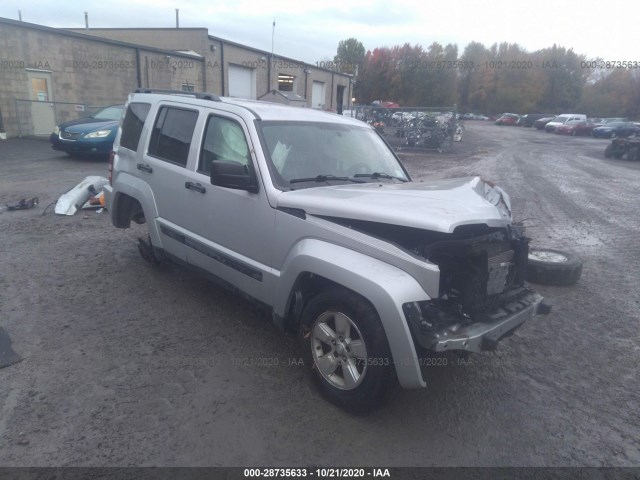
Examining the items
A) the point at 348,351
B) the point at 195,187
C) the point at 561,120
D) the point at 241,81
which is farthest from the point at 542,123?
the point at 348,351

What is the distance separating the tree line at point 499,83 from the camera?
6338 cm

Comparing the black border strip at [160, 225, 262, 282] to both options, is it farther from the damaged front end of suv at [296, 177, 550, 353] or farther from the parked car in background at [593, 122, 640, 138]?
the parked car in background at [593, 122, 640, 138]

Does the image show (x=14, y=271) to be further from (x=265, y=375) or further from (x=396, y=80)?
(x=396, y=80)

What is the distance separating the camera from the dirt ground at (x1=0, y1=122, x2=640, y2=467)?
2889 millimetres

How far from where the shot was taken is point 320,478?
2.69 meters

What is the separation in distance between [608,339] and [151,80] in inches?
991

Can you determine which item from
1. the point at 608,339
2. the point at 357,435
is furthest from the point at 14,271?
the point at 608,339

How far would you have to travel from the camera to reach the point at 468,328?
10.0 feet

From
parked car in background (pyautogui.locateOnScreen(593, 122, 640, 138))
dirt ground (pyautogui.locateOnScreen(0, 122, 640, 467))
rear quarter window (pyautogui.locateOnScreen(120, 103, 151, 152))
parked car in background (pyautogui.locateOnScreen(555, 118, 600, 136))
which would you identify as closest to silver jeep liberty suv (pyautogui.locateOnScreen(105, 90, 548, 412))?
dirt ground (pyautogui.locateOnScreen(0, 122, 640, 467))

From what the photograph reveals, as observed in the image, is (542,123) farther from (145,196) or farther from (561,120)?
(145,196)

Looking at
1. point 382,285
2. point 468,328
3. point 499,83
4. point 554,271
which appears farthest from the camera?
point 499,83

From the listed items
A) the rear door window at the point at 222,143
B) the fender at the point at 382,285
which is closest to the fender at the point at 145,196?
the rear door window at the point at 222,143

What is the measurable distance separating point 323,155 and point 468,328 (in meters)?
1.97

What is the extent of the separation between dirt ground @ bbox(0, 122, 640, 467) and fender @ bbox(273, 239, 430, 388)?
24.2 inches
